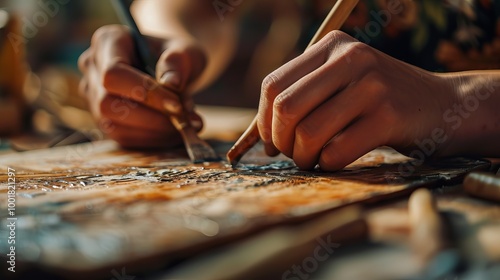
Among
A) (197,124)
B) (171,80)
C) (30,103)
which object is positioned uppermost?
(171,80)

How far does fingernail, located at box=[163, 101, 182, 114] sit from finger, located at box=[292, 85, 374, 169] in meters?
0.38

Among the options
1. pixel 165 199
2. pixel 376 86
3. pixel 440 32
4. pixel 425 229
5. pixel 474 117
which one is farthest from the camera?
pixel 440 32

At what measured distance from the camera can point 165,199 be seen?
60 cm

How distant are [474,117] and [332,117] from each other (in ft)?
0.89

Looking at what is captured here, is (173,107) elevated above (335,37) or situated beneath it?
situated beneath

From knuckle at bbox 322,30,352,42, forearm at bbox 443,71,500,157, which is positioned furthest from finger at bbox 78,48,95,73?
forearm at bbox 443,71,500,157

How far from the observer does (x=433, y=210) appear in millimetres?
491

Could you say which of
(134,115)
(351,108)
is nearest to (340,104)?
(351,108)

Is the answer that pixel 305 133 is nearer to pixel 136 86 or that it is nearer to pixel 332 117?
pixel 332 117

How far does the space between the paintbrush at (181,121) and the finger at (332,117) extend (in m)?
0.25

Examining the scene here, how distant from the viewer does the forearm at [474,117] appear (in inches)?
31.1

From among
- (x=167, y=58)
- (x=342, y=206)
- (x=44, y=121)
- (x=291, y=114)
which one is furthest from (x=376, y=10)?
(x=44, y=121)

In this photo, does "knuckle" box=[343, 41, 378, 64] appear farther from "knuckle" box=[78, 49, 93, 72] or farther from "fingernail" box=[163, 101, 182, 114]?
"knuckle" box=[78, 49, 93, 72]

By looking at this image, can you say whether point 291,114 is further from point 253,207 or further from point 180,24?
point 180,24
